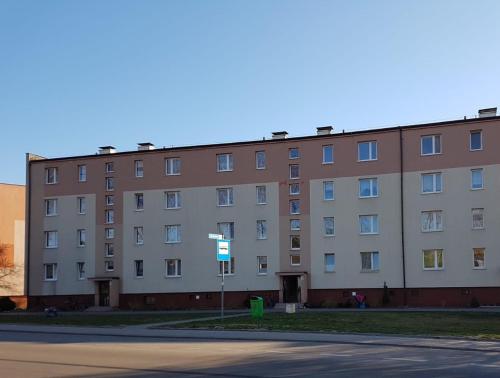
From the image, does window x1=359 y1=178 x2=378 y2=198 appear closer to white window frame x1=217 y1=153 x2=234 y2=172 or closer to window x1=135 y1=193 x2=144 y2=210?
white window frame x1=217 y1=153 x2=234 y2=172

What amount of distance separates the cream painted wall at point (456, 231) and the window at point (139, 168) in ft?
66.5

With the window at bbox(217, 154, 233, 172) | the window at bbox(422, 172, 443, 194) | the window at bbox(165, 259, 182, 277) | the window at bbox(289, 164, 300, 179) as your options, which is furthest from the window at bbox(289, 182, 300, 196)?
the window at bbox(165, 259, 182, 277)

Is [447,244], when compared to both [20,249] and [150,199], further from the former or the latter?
[20,249]

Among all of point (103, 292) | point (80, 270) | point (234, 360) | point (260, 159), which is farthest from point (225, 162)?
point (234, 360)

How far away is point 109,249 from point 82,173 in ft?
22.4

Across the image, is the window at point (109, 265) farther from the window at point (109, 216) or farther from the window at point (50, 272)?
the window at point (50, 272)

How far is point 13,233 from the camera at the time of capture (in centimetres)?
6788

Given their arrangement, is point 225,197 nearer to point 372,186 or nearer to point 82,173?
point 372,186

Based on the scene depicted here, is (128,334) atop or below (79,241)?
below

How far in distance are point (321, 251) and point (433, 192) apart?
28.2ft

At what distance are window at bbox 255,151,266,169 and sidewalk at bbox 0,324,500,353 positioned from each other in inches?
928

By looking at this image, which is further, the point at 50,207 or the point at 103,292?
the point at 50,207

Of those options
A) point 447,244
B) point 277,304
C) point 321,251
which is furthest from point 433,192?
point 277,304

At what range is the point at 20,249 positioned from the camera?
68562 millimetres
